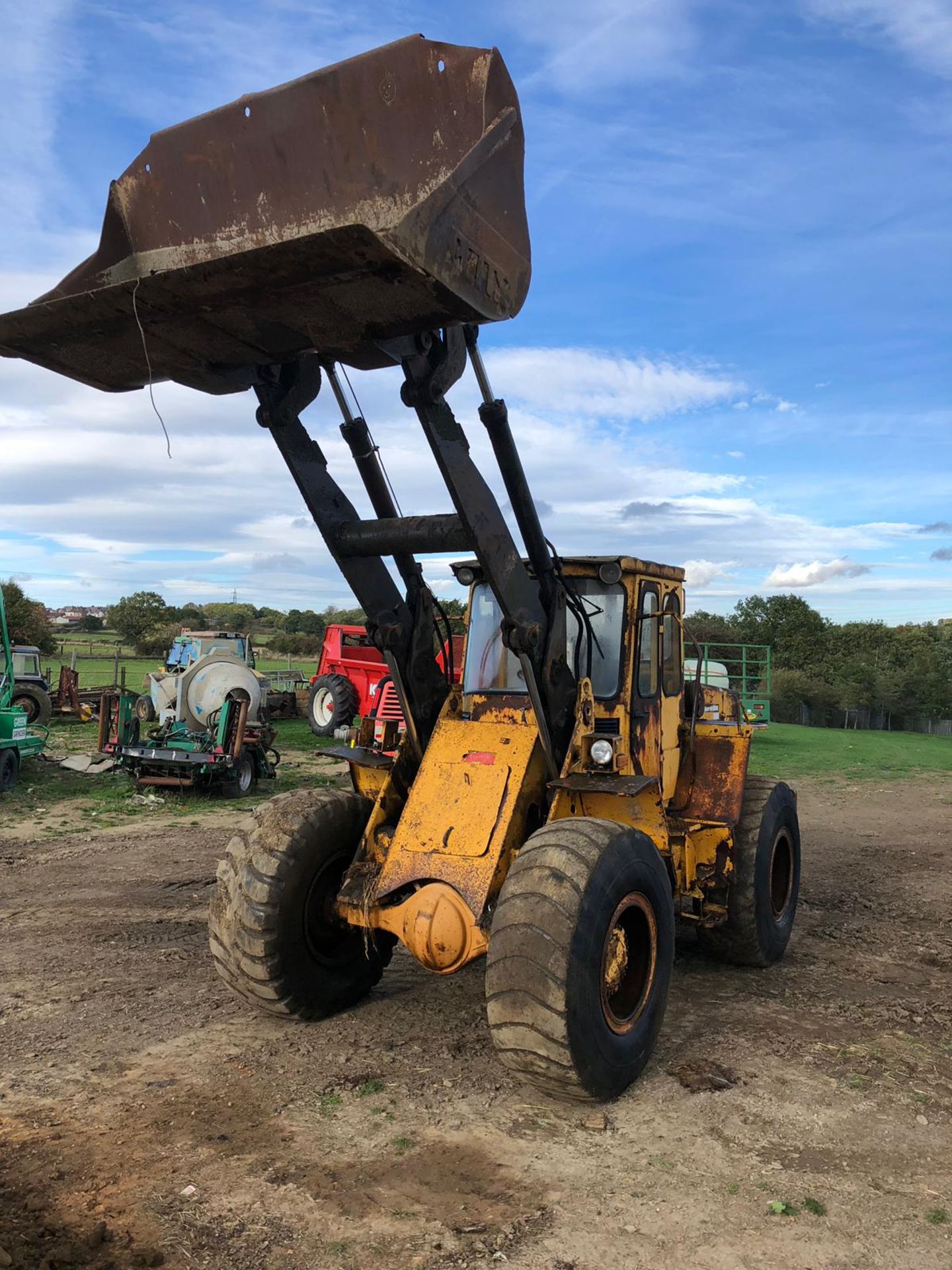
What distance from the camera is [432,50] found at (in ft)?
13.0

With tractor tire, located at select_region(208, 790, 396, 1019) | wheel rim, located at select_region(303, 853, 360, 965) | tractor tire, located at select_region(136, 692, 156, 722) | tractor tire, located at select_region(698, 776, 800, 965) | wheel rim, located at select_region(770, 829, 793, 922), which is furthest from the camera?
tractor tire, located at select_region(136, 692, 156, 722)

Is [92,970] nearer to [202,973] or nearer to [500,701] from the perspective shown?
[202,973]

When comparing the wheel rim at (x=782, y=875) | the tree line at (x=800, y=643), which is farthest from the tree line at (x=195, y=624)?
the wheel rim at (x=782, y=875)

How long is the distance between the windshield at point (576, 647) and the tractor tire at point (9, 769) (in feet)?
34.6

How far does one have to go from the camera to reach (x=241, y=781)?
14.9 meters

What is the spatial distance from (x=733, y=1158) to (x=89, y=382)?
4.60 m

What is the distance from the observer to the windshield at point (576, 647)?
594 centimetres

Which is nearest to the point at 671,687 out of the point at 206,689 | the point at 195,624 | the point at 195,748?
the point at 195,748

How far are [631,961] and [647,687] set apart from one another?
5.75 ft

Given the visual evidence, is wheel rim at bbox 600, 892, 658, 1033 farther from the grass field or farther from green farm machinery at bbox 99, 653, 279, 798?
the grass field

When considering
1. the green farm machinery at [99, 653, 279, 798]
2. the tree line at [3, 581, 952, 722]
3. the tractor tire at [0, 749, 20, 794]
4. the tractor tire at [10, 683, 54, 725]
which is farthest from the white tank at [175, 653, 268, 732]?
the tree line at [3, 581, 952, 722]

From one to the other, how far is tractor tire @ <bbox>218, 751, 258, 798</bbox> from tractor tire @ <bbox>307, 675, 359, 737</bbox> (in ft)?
16.3

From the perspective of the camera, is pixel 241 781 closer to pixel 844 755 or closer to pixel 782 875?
pixel 782 875

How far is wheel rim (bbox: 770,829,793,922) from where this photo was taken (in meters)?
7.34
